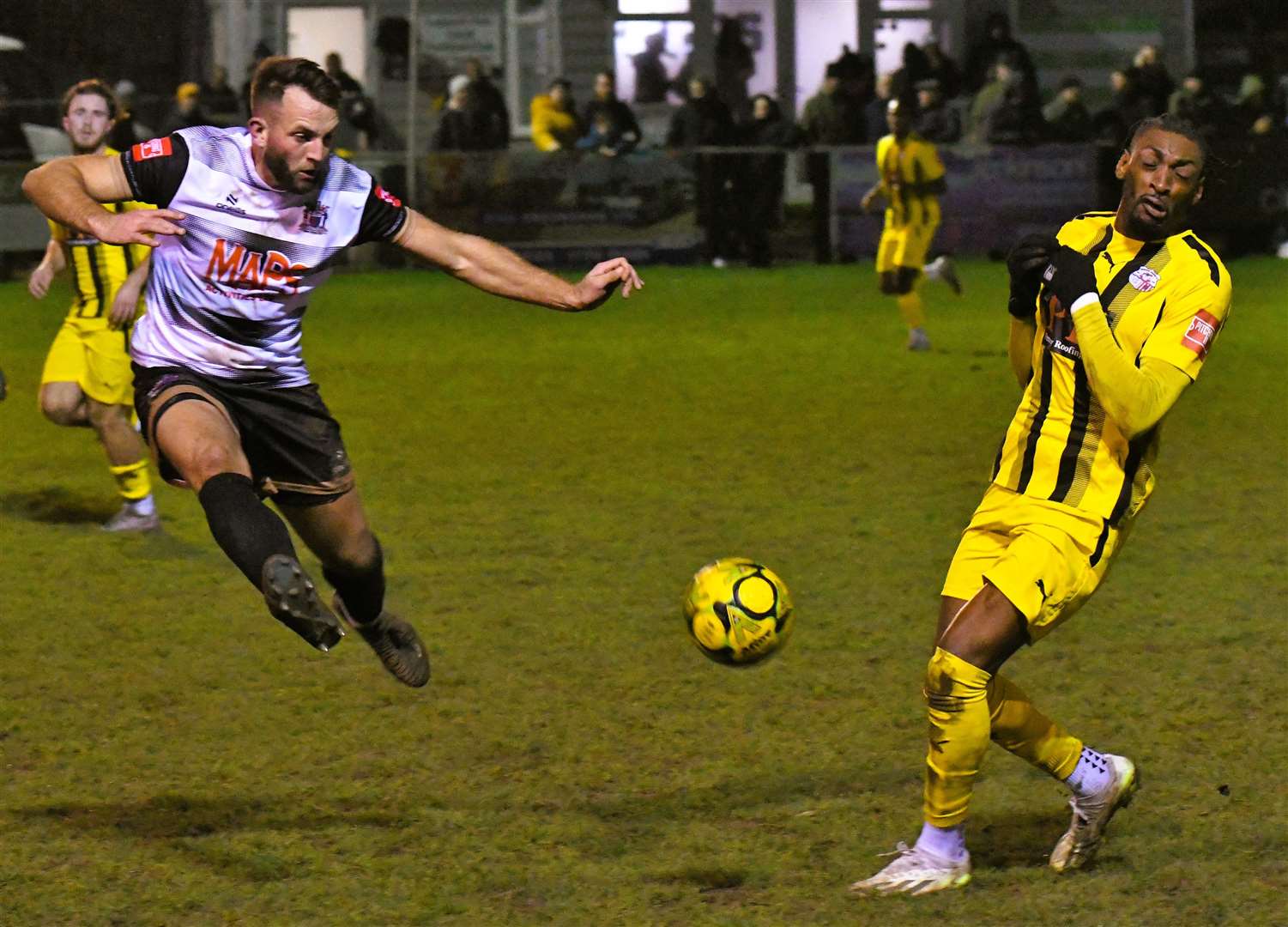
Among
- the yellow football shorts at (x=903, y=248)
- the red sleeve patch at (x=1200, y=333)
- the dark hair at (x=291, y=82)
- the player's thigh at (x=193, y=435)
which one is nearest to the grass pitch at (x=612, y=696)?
the player's thigh at (x=193, y=435)

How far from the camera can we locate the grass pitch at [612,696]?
5113mm

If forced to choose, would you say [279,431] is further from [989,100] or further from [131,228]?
[989,100]

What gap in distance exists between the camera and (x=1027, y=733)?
511 centimetres

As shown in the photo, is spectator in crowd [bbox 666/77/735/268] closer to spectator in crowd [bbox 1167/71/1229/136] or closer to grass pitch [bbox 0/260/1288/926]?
spectator in crowd [bbox 1167/71/1229/136]

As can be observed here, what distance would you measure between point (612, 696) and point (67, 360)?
170 inches

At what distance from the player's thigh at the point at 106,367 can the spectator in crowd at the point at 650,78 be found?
70.3 feet

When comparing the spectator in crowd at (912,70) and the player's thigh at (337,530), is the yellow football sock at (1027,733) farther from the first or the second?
the spectator in crowd at (912,70)

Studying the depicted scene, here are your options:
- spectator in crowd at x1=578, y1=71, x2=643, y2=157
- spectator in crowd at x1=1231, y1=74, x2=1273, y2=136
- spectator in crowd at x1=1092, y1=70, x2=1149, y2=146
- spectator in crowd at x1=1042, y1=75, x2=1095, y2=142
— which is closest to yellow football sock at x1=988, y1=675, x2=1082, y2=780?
spectator in crowd at x1=578, y1=71, x2=643, y2=157

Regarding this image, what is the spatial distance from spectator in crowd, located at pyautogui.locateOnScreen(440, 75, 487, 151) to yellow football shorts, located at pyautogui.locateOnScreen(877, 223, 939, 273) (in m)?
8.97

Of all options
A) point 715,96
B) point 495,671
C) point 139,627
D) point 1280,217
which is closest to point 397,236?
point 495,671

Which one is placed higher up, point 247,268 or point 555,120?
point 555,120

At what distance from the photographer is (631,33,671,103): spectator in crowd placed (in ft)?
100

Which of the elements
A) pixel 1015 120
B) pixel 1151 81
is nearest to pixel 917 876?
pixel 1015 120

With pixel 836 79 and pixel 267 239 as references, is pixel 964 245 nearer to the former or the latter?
pixel 836 79
